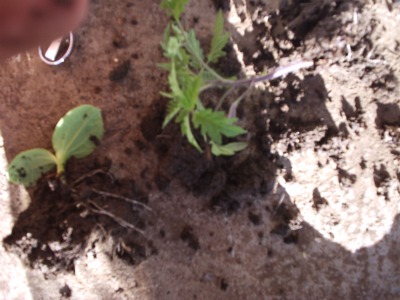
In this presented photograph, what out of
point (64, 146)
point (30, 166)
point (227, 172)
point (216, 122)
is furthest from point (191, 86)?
point (30, 166)

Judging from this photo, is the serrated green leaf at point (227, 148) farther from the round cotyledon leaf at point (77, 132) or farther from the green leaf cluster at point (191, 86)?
the round cotyledon leaf at point (77, 132)

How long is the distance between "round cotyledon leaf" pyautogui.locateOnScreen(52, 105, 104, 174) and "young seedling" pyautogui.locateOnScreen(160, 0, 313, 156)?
286 millimetres

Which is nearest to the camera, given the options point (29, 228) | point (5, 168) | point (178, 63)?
point (178, 63)

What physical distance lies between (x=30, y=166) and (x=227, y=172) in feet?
2.29

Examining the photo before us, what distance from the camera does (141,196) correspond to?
5.60ft

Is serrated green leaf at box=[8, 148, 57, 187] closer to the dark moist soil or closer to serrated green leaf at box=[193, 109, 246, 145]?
the dark moist soil

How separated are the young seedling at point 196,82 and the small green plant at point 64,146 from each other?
0.96 ft

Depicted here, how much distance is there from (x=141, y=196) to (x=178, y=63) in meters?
0.50

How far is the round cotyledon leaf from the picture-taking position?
1660mm

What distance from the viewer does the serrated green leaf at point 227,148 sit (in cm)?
152

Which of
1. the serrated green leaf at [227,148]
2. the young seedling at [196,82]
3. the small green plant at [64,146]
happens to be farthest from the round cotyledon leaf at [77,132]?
the serrated green leaf at [227,148]

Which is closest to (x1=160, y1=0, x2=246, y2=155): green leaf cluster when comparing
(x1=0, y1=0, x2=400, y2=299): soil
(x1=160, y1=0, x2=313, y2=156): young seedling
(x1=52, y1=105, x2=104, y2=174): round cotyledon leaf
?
(x1=160, y1=0, x2=313, y2=156): young seedling

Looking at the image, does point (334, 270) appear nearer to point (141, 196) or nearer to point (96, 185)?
point (141, 196)

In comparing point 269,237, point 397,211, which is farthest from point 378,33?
point 269,237
